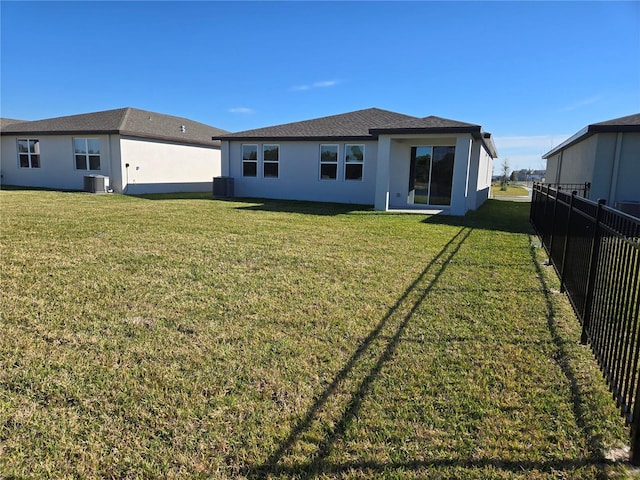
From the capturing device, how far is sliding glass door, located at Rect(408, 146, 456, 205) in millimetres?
16297

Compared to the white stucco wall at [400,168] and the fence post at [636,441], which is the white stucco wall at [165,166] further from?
the fence post at [636,441]

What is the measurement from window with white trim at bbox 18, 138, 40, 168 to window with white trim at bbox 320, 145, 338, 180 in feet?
54.4

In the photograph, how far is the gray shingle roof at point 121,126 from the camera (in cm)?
2091

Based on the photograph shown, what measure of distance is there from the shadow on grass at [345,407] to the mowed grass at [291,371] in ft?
0.05

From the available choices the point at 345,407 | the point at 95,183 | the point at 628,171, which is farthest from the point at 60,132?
the point at 628,171

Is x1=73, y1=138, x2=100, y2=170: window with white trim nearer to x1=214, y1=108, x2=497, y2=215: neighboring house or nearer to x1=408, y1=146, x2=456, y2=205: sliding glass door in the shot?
x1=214, y1=108, x2=497, y2=215: neighboring house

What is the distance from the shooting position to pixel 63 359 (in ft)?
11.2

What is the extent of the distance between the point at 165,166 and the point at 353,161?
38.2 ft

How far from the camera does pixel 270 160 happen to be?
64.1 feet

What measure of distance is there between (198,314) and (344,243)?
453 cm

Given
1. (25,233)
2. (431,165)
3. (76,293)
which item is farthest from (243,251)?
(431,165)

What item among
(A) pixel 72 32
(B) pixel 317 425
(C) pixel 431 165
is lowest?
(B) pixel 317 425

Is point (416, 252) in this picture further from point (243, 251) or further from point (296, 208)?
point (296, 208)

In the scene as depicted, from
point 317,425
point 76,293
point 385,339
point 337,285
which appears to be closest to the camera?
point 317,425
